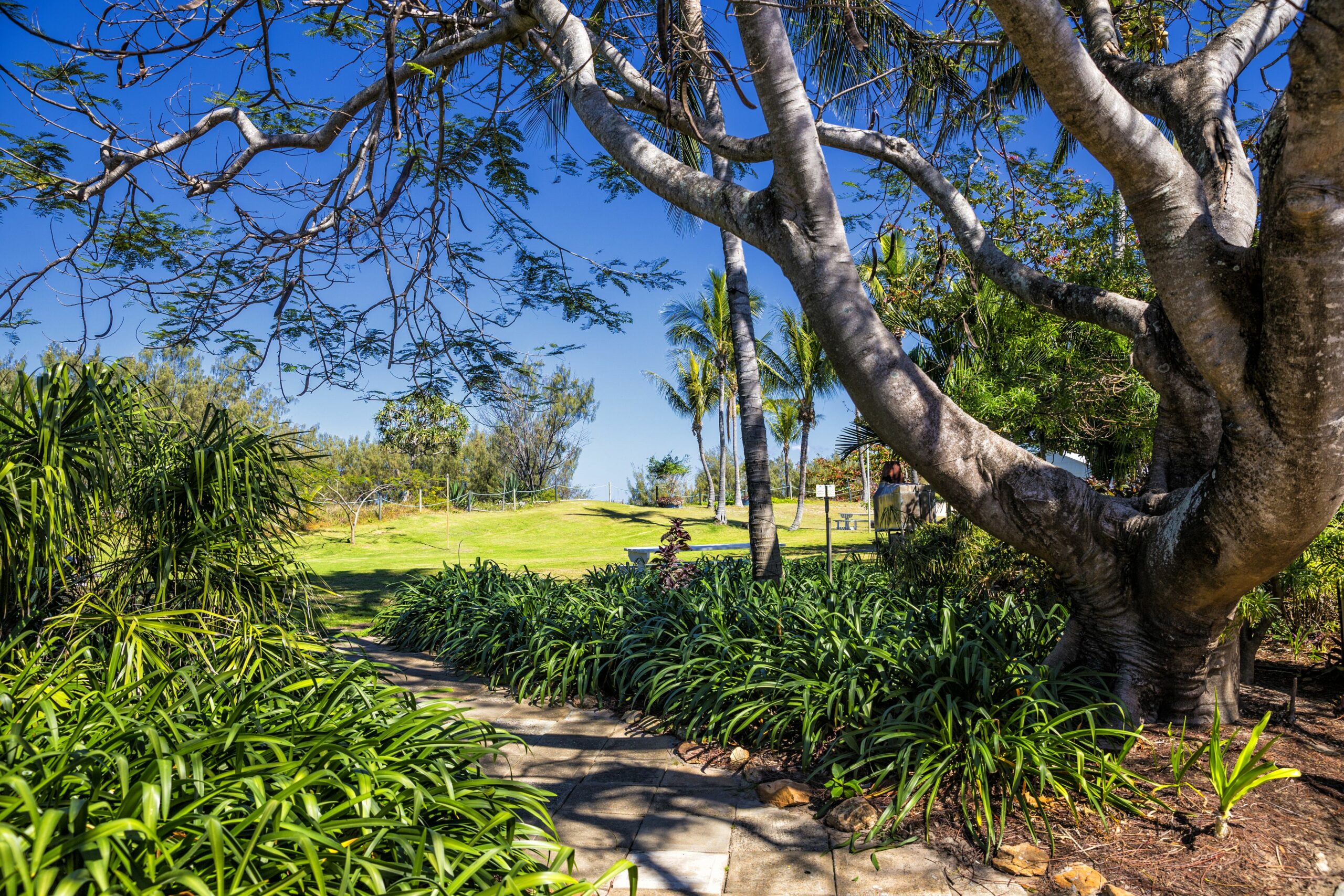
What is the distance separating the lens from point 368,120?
4.23m

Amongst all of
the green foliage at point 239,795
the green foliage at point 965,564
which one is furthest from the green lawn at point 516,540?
the green foliage at point 239,795

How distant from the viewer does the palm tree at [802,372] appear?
19703 millimetres

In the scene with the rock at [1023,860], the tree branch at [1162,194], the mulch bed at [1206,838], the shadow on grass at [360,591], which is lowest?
the shadow on grass at [360,591]

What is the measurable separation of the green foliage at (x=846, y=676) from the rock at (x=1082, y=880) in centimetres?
25

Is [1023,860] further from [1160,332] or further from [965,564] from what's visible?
[965,564]

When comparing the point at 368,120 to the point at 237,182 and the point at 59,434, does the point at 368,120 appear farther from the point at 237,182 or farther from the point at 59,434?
the point at 59,434

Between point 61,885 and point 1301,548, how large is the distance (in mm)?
3824

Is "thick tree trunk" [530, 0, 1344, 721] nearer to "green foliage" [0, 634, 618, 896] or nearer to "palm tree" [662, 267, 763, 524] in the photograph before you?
"green foliage" [0, 634, 618, 896]

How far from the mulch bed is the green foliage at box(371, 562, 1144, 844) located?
11cm

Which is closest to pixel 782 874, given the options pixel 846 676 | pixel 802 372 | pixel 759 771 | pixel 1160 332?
pixel 759 771

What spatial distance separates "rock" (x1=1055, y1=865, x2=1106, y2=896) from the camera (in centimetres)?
252

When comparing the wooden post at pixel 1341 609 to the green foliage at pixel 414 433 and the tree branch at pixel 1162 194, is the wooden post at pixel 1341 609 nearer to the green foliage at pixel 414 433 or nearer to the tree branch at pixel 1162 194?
the tree branch at pixel 1162 194

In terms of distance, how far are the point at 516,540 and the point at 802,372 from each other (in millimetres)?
9608

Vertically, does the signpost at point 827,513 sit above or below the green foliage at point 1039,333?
below
